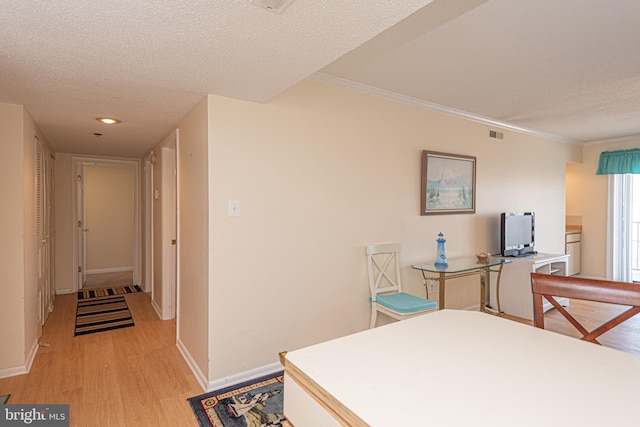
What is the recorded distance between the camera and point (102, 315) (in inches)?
157

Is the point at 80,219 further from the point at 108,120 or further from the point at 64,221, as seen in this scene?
the point at 108,120

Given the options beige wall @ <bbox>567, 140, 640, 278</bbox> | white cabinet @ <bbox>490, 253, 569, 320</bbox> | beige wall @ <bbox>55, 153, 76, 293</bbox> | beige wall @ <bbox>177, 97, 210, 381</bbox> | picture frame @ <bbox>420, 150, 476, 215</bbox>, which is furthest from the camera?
beige wall @ <bbox>567, 140, 640, 278</bbox>

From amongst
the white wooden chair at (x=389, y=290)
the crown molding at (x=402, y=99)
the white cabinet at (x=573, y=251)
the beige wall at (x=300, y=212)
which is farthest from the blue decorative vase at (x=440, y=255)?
the white cabinet at (x=573, y=251)

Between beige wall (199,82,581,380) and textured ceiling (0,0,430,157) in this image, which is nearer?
textured ceiling (0,0,430,157)

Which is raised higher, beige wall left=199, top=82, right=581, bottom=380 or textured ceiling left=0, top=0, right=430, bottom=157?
textured ceiling left=0, top=0, right=430, bottom=157

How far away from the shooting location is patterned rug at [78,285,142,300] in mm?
4867

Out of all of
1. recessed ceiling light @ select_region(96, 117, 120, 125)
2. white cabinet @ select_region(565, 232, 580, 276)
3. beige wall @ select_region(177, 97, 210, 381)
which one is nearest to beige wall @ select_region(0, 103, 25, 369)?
recessed ceiling light @ select_region(96, 117, 120, 125)

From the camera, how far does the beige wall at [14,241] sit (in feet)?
8.32

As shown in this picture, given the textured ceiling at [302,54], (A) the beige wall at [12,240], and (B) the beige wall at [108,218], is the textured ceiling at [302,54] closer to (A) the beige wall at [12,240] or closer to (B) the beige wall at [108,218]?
(A) the beige wall at [12,240]

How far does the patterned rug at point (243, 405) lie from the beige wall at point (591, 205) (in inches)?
233

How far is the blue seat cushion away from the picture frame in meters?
1.01

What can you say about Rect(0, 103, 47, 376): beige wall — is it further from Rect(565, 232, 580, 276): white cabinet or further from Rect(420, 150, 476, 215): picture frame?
Rect(565, 232, 580, 276): white cabinet

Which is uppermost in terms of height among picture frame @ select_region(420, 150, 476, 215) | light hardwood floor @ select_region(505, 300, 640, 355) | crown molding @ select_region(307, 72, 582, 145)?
crown molding @ select_region(307, 72, 582, 145)

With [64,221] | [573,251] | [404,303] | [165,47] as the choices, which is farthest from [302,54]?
[573,251]
